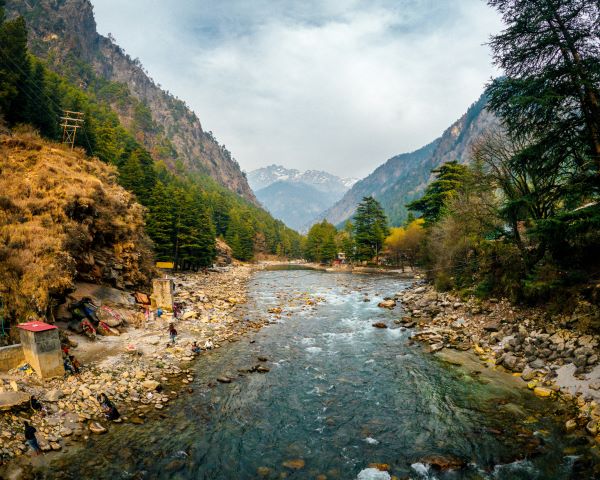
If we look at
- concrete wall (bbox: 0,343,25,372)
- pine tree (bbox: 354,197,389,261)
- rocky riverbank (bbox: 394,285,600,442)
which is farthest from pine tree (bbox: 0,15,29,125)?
pine tree (bbox: 354,197,389,261)

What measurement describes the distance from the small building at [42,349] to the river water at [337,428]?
15.9 ft

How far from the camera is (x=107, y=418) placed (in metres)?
12.8

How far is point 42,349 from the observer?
1425cm

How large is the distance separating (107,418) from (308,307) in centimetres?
2427

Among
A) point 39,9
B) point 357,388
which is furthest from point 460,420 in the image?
point 39,9

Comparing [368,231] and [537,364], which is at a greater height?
[368,231]

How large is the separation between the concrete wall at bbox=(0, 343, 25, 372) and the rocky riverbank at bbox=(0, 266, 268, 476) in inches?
19.3

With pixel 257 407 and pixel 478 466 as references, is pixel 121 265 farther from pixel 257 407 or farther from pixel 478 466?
pixel 478 466

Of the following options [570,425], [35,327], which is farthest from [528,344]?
[35,327]

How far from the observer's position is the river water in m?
10.3

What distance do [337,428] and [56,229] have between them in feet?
67.9

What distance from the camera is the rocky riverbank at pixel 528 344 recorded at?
510 inches

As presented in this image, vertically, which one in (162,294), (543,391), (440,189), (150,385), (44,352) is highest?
(440,189)

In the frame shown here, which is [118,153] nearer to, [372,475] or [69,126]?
[69,126]
